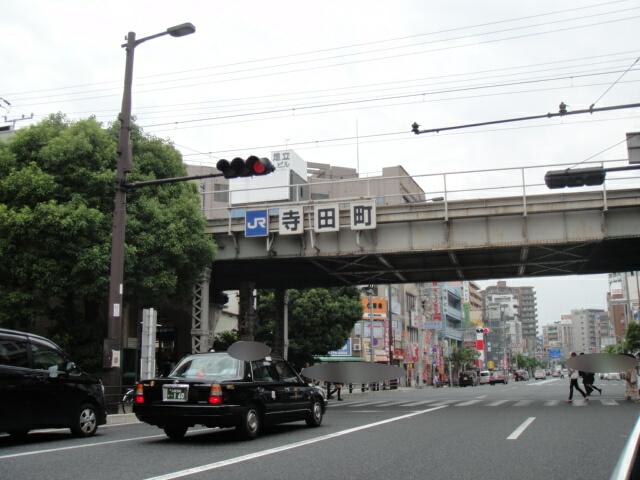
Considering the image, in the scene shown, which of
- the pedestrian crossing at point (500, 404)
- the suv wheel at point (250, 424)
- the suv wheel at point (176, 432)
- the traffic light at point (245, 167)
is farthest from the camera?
the pedestrian crossing at point (500, 404)

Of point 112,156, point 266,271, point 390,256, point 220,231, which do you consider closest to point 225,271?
point 266,271

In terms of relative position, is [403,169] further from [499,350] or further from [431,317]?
[499,350]

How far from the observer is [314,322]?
128ft

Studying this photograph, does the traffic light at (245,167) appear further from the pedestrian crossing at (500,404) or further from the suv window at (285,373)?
the pedestrian crossing at (500,404)

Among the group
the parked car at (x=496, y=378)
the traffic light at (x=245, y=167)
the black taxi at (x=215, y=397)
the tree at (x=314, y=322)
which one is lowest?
the parked car at (x=496, y=378)

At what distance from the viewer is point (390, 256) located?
2592 centimetres

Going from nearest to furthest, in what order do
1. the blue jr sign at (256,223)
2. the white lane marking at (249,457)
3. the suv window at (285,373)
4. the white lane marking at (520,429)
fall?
1. the white lane marking at (249,457)
2. the white lane marking at (520,429)
3. the suv window at (285,373)
4. the blue jr sign at (256,223)

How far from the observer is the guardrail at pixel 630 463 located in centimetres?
171

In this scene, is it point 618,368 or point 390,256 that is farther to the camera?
point 390,256

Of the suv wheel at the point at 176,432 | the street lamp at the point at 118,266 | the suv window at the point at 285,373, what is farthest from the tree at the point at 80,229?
the suv wheel at the point at 176,432

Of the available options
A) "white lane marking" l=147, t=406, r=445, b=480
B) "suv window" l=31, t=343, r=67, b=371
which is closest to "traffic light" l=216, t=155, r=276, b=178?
"suv window" l=31, t=343, r=67, b=371

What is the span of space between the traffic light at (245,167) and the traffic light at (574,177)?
6.74m

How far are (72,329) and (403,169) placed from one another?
2307 inches

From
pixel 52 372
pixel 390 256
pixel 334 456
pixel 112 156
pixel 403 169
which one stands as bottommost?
pixel 334 456
